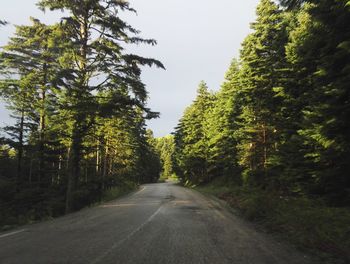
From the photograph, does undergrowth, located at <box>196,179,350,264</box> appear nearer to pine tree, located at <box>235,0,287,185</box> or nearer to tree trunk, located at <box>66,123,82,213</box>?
pine tree, located at <box>235,0,287,185</box>

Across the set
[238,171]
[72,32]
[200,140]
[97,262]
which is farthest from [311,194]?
[200,140]

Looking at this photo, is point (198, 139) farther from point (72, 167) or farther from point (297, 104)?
point (297, 104)

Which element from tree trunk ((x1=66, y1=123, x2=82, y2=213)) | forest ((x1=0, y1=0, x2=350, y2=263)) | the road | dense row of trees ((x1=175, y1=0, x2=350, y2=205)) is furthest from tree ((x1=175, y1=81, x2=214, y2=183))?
the road

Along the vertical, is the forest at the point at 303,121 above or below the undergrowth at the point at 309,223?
above

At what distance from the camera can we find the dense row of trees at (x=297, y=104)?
1087 cm

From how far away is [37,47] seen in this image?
28.7 m

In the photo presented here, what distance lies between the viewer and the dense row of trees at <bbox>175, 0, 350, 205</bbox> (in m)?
10.9

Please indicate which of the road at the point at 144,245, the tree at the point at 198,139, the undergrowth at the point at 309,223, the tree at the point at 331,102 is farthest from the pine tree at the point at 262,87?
the tree at the point at 198,139

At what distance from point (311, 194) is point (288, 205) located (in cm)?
123

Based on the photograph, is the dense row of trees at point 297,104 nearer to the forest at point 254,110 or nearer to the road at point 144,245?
the forest at point 254,110

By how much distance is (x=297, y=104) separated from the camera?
648 inches

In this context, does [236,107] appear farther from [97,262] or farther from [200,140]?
[97,262]

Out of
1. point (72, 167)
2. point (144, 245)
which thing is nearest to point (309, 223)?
point (144, 245)

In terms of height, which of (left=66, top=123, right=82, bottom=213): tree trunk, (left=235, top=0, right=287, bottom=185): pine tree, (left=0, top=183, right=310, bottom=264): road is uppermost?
(left=235, top=0, right=287, bottom=185): pine tree
